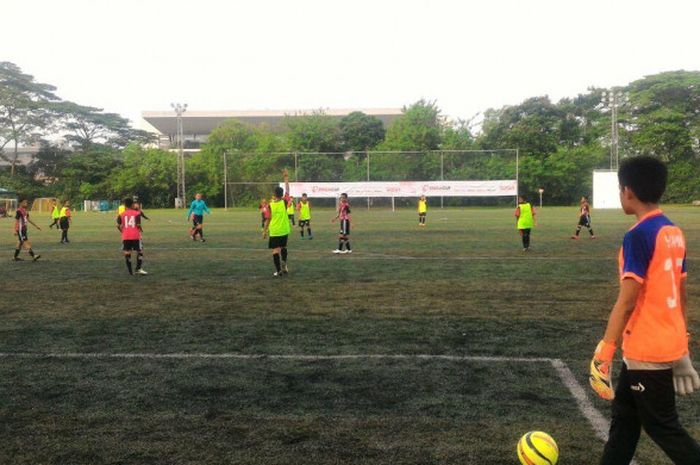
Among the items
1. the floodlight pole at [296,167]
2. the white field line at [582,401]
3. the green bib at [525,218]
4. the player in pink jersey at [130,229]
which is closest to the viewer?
the white field line at [582,401]

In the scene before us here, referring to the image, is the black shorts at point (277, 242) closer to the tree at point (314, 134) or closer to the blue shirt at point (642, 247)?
the blue shirt at point (642, 247)

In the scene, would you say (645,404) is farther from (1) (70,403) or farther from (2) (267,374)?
(1) (70,403)

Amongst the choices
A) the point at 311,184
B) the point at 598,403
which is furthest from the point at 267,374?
the point at 311,184

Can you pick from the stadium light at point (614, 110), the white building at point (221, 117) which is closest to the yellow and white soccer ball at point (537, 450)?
the stadium light at point (614, 110)

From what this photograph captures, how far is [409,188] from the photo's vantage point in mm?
53781

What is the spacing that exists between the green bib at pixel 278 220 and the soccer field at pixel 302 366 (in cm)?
101

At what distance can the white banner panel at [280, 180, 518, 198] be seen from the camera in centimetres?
5331

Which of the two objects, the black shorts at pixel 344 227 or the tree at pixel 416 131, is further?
the tree at pixel 416 131

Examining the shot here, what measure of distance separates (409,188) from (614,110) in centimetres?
2622

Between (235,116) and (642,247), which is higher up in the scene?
(235,116)

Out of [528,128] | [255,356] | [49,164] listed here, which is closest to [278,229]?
[255,356]

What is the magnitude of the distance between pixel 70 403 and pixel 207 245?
54.9 ft

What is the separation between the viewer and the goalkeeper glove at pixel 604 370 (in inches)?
124

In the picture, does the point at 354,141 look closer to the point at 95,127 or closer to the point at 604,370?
the point at 95,127
